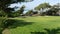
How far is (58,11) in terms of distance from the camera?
226 ft

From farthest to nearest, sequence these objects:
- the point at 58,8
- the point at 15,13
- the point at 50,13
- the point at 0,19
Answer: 1. the point at 58,8
2. the point at 50,13
3. the point at 15,13
4. the point at 0,19

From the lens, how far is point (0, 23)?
7.40m

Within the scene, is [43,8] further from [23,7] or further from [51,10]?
[23,7]

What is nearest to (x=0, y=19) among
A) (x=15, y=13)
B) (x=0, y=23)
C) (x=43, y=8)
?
(x=0, y=23)

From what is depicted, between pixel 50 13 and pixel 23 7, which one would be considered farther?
pixel 50 13

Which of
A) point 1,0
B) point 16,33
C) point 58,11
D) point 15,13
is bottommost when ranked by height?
point 58,11

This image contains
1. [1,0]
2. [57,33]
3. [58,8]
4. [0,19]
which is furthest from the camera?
[58,8]

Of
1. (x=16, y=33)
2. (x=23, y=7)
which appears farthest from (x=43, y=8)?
(x=23, y=7)

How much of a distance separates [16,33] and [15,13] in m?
6.55

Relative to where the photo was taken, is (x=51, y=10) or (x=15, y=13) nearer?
(x=15, y=13)

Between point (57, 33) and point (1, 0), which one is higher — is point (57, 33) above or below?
below

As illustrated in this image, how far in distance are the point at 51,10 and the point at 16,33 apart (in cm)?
5015

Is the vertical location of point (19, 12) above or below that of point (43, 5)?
above

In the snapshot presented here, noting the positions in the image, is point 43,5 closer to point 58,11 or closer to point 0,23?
point 58,11
